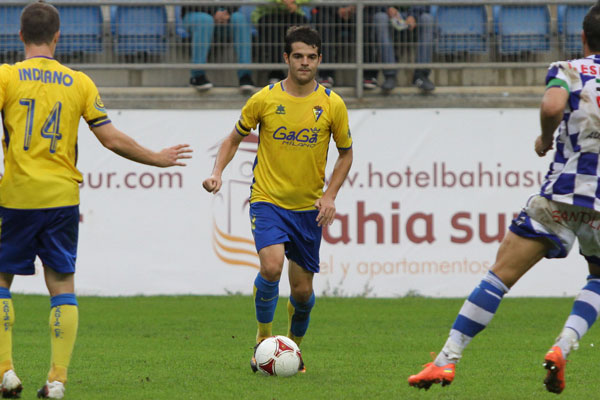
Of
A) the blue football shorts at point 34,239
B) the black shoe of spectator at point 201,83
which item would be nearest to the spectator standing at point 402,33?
the black shoe of spectator at point 201,83

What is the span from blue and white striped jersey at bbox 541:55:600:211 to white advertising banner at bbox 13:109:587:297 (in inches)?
304

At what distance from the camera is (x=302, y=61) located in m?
7.25

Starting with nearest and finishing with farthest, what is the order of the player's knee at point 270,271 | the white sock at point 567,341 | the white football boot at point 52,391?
the white sock at point 567,341 < the white football boot at point 52,391 < the player's knee at point 270,271

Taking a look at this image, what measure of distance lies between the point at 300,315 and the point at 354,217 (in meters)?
5.78

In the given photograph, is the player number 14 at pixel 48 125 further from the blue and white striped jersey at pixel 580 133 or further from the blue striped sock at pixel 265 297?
the blue and white striped jersey at pixel 580 133

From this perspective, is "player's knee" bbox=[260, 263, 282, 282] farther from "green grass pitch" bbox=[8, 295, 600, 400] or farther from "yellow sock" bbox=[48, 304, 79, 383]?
"yellow sock" bbox=[48, 304, 79, 383]

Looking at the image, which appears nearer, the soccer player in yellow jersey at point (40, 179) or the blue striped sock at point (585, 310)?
the blue striped sock at point (585, 310)

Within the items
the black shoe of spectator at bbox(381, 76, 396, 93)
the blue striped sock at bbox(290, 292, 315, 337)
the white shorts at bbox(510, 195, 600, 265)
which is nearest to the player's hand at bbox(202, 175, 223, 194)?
the blue striped sock at bbox(290, 292, 315, 337)

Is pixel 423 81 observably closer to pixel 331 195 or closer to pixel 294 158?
pixel 294 158

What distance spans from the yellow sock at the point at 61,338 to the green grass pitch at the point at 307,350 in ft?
0.81

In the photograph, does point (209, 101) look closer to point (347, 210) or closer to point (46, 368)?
point (347, 210)

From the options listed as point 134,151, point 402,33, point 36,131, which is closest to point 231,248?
point 402,33

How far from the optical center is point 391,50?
14.3 metres

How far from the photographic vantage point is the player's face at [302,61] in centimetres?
722
